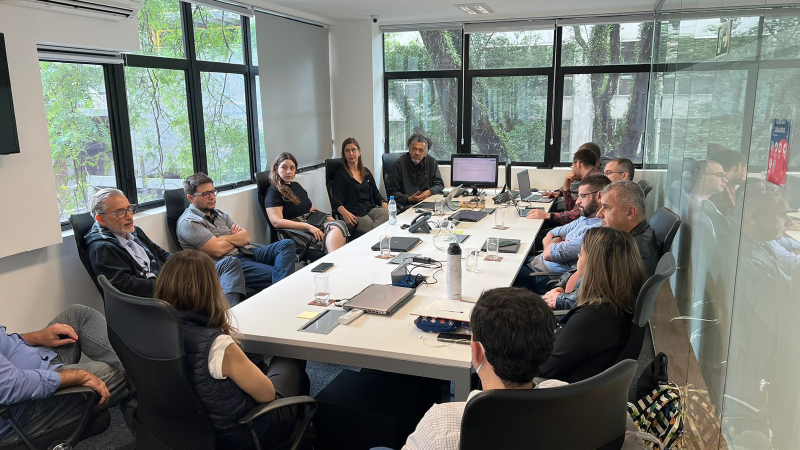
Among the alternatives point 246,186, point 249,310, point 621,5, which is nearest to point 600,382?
point 249,310

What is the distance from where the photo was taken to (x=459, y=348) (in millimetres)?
2195

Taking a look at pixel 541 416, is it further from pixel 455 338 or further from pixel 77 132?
pixel 77 132

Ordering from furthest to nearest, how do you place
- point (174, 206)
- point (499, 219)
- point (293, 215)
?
point (293, 215)
point (499, 219)
point (174, 206)

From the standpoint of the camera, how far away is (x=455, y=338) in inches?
89.4

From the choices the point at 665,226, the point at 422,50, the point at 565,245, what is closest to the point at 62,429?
the point at 565,245

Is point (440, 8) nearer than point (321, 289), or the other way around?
point (321, 289)

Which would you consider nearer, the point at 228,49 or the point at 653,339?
the point at 653,339

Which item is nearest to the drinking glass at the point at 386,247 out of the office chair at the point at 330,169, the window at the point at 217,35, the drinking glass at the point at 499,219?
the drinking glass at the point at 499,219

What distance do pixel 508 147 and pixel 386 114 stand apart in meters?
1.65

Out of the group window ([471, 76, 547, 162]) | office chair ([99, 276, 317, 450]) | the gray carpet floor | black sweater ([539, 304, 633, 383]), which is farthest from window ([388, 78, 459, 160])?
office chair ([99, 276, 317, 450])

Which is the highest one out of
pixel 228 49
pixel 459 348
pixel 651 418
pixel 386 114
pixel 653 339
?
pixel 228 49

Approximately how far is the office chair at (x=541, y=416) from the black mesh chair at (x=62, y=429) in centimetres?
172

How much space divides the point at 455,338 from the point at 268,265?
2.29m

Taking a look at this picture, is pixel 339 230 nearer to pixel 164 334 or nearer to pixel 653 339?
pixel 653 339
